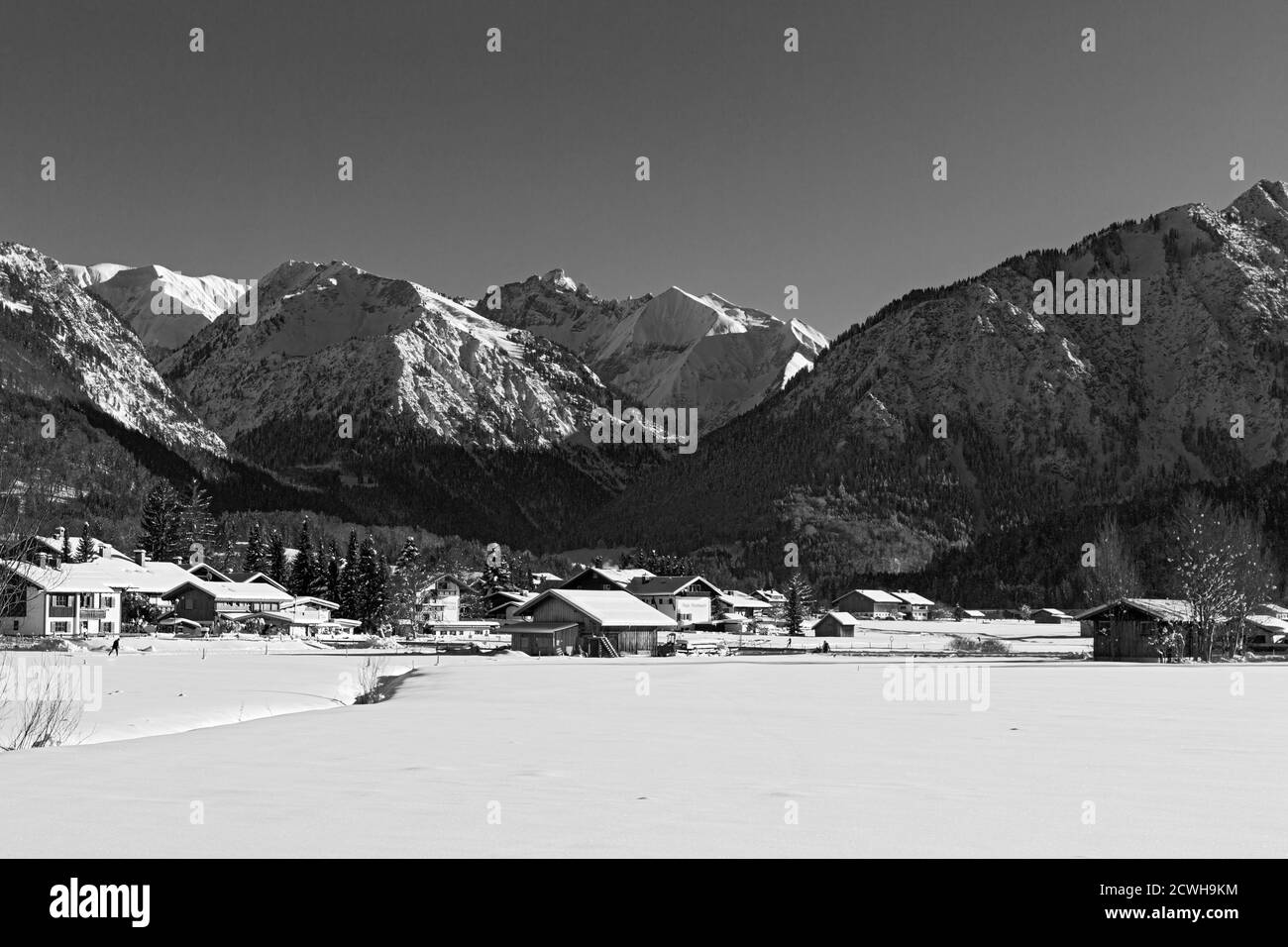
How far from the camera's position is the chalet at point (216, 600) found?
11781 centimetres

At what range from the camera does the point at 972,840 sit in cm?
1366

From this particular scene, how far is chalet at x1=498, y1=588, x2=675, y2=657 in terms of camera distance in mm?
90625

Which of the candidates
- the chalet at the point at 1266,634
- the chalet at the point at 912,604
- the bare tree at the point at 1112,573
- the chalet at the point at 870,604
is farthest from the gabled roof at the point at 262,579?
the chalet at the point at 912,604

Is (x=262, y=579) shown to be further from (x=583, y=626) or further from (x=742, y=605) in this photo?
(x=742, y=605)

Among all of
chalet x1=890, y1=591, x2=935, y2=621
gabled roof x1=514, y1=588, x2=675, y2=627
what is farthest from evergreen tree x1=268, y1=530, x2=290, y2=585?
chalet x1=890, y1=591, x2=935, y2=621

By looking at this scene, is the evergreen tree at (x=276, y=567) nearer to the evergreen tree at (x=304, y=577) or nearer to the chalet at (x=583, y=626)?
the evergreen tree at (x=304, y=577)

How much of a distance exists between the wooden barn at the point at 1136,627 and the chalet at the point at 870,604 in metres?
109

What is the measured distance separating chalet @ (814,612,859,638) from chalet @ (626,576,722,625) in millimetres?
14342

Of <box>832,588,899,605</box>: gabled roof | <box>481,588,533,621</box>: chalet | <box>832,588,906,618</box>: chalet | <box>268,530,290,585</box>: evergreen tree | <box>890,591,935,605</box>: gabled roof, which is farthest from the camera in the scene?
<box>890,591,935,605</box>: gabled roof

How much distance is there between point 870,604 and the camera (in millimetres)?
191375

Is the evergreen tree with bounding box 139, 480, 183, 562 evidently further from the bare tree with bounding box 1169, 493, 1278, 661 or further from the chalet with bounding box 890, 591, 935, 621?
the bare tree with bounding box 1169, 493, 1278, 661

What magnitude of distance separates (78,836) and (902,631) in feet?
427

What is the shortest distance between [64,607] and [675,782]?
95.1 meters
